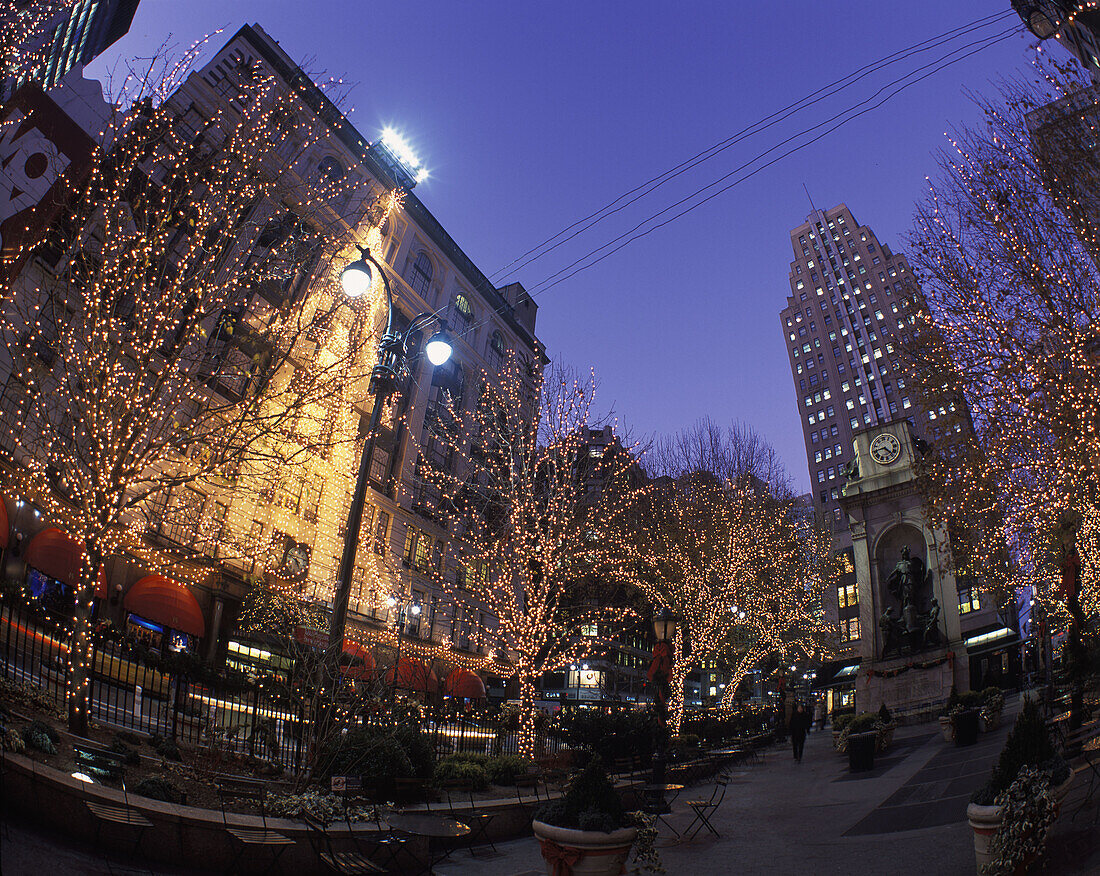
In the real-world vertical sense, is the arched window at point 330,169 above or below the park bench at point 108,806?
above

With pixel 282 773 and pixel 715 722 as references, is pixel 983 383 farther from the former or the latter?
pixel 282 773

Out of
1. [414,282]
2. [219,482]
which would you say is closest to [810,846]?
[219,482]

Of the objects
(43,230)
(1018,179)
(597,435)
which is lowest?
(597,435)

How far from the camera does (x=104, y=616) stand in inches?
781

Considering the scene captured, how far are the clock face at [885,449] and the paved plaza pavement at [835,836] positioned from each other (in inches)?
733

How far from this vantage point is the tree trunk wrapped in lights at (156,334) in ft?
35.3

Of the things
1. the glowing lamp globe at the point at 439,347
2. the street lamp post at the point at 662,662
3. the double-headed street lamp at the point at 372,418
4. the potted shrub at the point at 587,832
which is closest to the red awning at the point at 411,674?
the street lamp post at the point at 662,662

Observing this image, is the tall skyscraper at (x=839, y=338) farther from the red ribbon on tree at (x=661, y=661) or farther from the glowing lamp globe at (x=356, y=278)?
the glowing lamp globe at (x=356, y=278)

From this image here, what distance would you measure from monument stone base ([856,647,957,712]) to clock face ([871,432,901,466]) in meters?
9.57

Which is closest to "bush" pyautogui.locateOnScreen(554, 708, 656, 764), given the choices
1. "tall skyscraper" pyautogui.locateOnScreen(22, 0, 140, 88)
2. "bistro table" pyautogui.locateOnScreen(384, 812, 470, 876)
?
"bistro table" pyautogui.locateOnScreen(384, 812, 470, 876)

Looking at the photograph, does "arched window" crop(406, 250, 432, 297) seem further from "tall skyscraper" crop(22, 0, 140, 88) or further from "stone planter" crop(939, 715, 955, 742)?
"stone planter" crop(939, 715, 955, 742)

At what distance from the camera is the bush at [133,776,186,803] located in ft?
21.7

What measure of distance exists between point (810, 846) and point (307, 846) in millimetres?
6291

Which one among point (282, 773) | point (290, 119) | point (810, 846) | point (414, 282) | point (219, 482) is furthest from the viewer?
point (414, 282)
